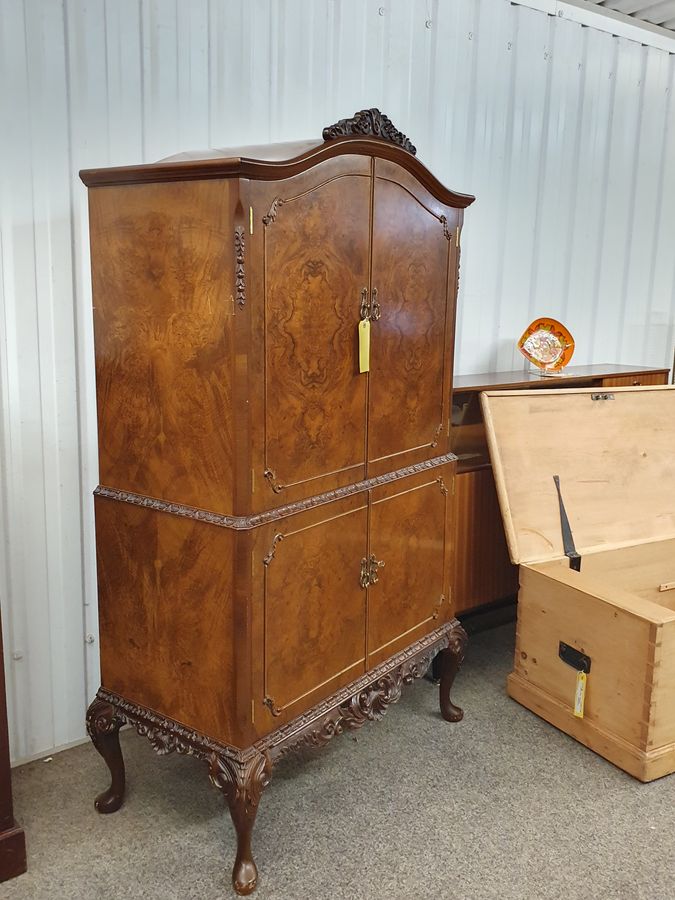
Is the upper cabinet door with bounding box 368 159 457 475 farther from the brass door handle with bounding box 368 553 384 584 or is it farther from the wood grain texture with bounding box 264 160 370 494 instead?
the brass door handle with bounding box 368 553 384 584

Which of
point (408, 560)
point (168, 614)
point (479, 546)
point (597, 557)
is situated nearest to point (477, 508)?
point (479, 546)

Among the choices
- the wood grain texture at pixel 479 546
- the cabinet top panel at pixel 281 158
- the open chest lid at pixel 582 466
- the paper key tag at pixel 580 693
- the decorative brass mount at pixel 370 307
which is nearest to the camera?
the cabinet top panel at pixel 281 158

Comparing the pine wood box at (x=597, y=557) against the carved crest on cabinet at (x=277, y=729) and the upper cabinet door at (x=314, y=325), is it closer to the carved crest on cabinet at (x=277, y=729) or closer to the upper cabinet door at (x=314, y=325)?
the carved crest on cabinet at (x=277, y=729)

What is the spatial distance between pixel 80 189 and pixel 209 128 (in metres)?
0.52

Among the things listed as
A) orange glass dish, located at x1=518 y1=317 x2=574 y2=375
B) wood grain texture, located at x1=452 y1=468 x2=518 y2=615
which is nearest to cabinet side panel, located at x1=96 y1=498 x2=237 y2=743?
wood grain texture, located at x1=452 y1=468 x2=518 y2=615

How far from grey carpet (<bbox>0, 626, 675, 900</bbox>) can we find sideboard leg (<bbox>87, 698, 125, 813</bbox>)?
0.14 ft

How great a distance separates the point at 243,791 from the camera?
2141 millimetres

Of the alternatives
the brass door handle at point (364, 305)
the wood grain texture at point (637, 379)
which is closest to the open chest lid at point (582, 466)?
the wood grain texture at point (637, 379)

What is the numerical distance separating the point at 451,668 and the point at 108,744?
1.26 meters

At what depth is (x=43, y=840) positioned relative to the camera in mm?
2416

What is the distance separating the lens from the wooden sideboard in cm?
346

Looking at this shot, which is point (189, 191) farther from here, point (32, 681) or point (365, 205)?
point (32, 681)

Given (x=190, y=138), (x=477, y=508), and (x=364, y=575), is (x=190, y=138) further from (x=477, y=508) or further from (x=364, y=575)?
(x=477, y=508)

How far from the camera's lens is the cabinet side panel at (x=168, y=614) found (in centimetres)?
213
